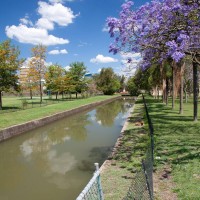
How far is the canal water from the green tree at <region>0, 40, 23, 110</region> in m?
9.29

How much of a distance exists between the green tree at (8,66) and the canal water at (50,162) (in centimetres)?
929

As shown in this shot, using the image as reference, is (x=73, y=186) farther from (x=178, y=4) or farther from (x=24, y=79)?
(x=24, y=79)

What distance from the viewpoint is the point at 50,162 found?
38.0ft

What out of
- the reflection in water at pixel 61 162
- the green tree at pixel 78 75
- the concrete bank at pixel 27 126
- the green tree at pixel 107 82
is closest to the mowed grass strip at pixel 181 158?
the reflection in water at pixel 61 162

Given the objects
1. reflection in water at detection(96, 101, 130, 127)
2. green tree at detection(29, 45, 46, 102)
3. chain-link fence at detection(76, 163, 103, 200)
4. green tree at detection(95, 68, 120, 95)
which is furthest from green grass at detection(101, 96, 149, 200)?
green tree at detection(95, 68, 120, 95)

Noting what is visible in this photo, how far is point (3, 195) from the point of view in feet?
26.6

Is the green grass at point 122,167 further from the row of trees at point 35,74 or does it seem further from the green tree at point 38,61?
the green tree at point 38,61

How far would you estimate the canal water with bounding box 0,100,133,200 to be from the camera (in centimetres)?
831

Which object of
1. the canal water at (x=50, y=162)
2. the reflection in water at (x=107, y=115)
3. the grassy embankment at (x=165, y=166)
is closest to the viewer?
the grassy embankment at (x=165, y=166)

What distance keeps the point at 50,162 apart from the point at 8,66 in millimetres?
17482

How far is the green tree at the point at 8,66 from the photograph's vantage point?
26.4 meters

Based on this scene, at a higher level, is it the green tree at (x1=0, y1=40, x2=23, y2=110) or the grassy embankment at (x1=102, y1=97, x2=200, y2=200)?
the green tree at (x1=0, y1=40, x2=23, y2=110)

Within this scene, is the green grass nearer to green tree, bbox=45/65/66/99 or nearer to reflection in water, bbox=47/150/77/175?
reflection in water, bbox=47/150/77/175

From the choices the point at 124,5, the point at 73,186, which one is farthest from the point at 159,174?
the point at 124,5
